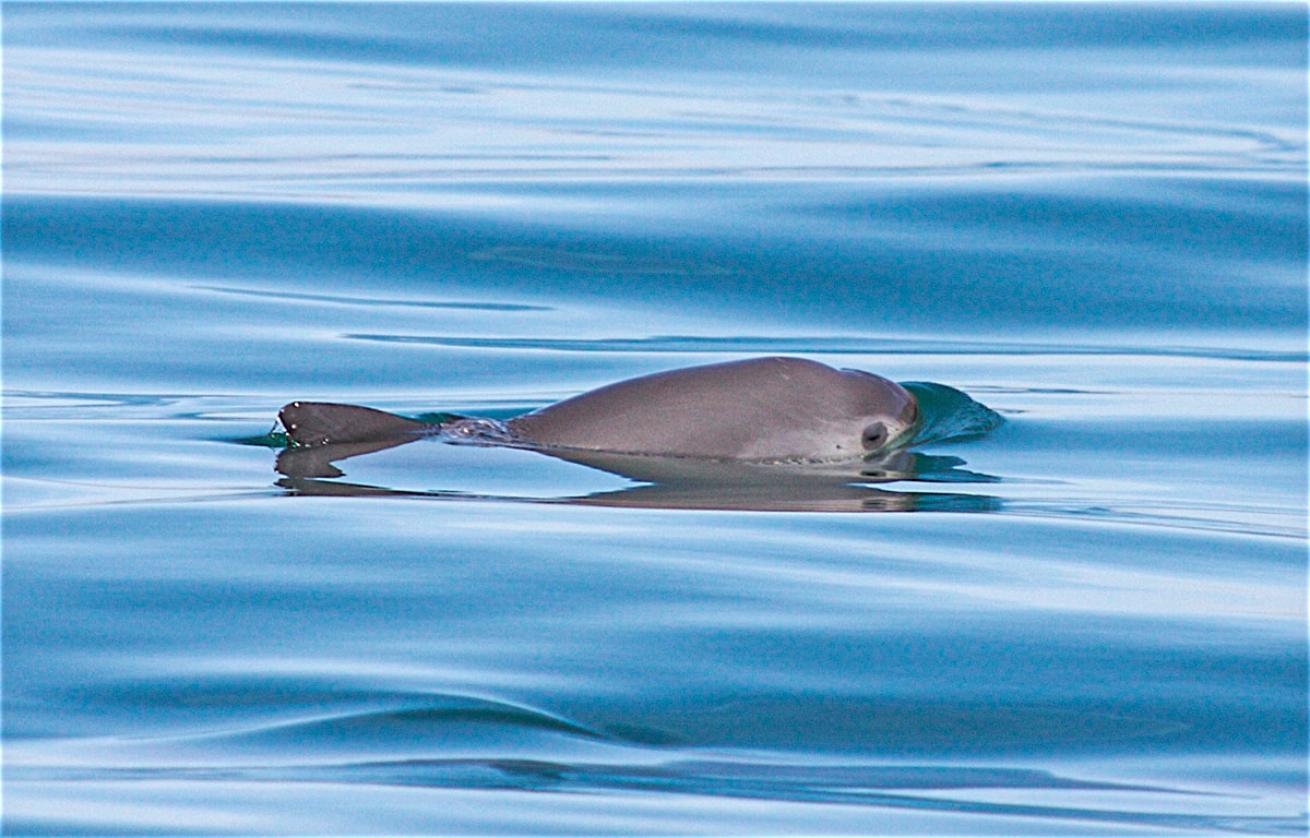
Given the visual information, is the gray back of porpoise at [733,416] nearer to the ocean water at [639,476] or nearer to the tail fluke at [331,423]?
the ocean water at [639,476]

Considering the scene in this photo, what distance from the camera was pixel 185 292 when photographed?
1229cm

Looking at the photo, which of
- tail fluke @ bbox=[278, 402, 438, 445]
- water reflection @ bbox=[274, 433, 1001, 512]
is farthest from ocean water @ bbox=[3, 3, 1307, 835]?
tail fluke @ bbox=[278, 402, 438, 445]

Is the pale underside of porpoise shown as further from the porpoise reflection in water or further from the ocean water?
the ocean water

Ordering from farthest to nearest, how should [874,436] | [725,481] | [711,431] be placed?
1. [874,436]
2. [711,431]
3. [725,481]

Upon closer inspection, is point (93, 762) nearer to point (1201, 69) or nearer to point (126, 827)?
point (126, 827)

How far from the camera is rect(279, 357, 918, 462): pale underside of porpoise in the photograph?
8.05 metres

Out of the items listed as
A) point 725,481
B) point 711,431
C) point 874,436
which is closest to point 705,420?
point 711,431

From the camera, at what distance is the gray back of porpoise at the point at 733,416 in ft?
26.6

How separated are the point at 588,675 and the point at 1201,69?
18.8 metres

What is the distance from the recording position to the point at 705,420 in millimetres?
8164

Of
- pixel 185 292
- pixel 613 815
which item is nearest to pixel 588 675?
pixel 613 815

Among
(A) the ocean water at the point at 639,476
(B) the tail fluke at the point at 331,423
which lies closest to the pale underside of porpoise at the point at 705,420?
(B) the tail fluke at the point at 331,423

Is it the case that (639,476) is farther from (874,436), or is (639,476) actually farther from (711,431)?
(874,436)

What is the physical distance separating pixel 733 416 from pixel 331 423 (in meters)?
1.44
